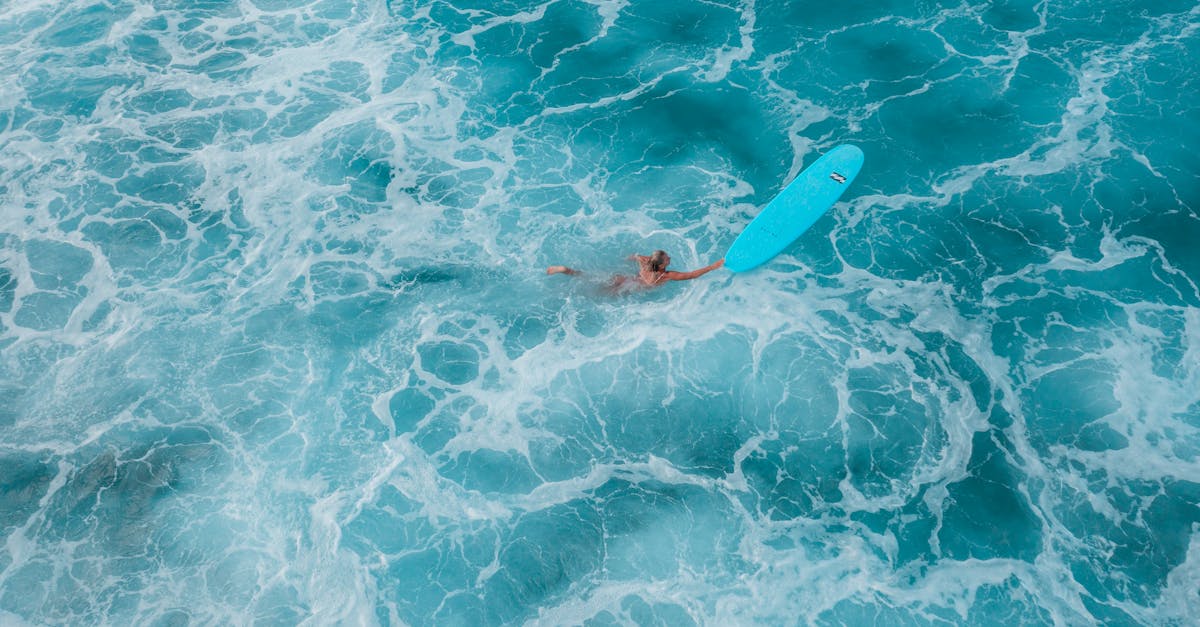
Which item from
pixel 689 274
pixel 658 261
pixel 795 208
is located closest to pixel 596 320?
pixel 658 261

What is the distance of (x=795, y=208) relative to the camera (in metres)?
47.2

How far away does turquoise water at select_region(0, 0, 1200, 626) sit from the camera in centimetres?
3622

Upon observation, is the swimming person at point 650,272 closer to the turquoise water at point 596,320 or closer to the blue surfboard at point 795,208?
the turquoise water at point 596,320

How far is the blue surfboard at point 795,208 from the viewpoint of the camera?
45.6 metres

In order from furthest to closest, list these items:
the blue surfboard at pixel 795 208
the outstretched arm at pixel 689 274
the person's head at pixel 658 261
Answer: the blue surfboard at pixel 795 208, the outstretched arm at pixel 689 274, the person's head at pixel 658 261

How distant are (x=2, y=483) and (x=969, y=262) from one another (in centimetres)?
5367

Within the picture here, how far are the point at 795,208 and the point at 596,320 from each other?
14.2 metres

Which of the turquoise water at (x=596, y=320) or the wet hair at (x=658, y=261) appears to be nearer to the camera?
the turquoise water at (x=596, y=320)

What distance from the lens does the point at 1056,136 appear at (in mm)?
50688

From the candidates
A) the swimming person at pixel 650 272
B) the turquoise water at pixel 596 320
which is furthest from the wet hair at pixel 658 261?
the turquoise water at pixel 596 320

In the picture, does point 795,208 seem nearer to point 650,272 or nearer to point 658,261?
point 658,261

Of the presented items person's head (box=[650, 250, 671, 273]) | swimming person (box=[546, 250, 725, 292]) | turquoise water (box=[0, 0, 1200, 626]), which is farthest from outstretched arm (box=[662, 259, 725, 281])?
turquoise water (box=[0, 0, 1200, 626])

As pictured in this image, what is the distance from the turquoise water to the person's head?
5.92 ft

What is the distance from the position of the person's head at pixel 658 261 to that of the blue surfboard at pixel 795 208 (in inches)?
153
